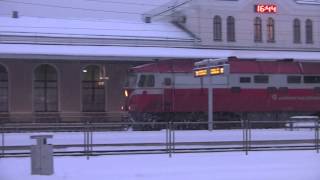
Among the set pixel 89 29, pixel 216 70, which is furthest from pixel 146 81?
pixel 89 29

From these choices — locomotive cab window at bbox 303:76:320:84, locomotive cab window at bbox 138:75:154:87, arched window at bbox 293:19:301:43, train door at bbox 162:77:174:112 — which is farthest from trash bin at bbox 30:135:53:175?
arched window at bbox 293:19:301:43

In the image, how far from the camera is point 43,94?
4062cm

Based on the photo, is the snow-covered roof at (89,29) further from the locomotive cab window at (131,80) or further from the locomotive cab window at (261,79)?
the locomotive cab window at (261,79)

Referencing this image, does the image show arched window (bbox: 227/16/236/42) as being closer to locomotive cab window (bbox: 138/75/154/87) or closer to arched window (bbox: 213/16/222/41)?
arched window (bbox: 213/16/222/41)

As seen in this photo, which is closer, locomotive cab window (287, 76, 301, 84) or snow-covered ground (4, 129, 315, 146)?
snow-covered ground (4, 129, 315, 146)

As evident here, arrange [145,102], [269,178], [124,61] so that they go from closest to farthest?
[269,178] < [145,102] < [124,61]

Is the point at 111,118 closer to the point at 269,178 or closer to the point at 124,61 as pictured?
the point at 124,61

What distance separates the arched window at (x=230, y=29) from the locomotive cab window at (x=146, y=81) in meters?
16.3

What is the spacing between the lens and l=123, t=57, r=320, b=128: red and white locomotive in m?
33.6

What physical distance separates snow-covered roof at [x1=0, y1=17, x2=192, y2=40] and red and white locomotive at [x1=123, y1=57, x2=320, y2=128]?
34.2 feet

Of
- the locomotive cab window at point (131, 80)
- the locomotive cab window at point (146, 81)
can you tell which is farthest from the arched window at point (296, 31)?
the locomotive cab window at point (146, 81)

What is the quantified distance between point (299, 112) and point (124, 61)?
35.9 feet

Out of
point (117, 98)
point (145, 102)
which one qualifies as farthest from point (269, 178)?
point (117, 98)

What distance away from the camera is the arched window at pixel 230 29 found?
48.6m
